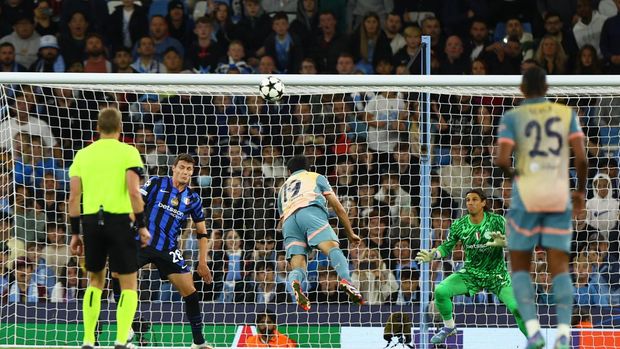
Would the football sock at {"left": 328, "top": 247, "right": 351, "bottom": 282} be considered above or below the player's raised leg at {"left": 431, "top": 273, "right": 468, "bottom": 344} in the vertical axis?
above

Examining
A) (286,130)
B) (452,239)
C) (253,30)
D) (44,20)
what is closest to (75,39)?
(44,20)

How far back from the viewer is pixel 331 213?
1522 cm

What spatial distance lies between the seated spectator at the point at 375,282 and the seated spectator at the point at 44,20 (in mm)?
6289

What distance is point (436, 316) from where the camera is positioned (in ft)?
47.5

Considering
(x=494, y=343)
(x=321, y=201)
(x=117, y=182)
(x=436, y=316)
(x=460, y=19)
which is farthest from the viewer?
(x=460, y=19)

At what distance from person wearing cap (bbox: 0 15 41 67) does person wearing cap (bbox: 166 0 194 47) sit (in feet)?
6.44

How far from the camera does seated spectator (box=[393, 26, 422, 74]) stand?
53.7 ft

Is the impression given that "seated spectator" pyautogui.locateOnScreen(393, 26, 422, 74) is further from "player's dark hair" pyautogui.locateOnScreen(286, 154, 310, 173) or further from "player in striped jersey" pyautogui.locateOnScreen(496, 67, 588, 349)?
"player in striped jersey" pyautogui.locateOnScreen(496, 67, 588, 349)

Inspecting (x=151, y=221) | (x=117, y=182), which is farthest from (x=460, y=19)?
(x=117, y=182)

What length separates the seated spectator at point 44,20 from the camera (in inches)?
685

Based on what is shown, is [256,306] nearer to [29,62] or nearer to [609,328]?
[609,328]

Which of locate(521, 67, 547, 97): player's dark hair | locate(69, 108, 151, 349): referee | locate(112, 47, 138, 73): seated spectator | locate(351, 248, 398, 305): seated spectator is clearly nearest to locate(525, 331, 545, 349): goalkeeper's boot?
locate(521, 67, 547, 97): player's dark hair

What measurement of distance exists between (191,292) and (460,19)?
7004 millimetres

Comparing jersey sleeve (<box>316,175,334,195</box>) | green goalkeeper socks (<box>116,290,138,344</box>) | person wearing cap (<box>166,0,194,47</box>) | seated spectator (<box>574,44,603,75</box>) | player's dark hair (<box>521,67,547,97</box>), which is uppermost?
person wearing cap (<box>166,0,194,47</box>)
